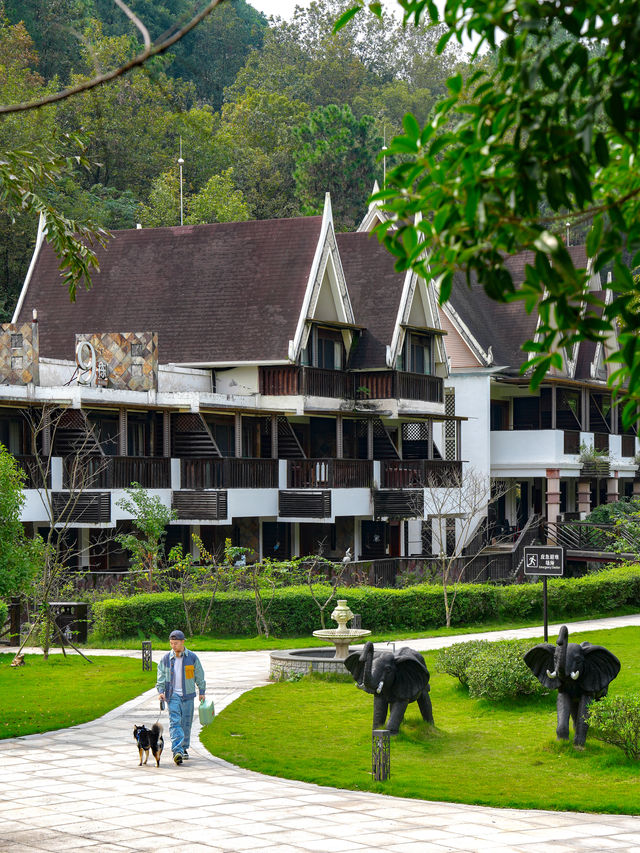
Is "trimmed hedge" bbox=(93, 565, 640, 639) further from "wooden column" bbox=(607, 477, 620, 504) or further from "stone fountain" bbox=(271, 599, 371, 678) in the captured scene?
"wooden column" bbox=(607, 477, 620, 504)

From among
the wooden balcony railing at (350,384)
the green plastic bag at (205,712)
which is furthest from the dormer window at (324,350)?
the green plastic bag at (205,712)

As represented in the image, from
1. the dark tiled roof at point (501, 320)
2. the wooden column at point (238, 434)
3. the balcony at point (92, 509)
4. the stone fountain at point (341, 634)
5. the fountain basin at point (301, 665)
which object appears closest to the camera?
the fountain basin at point (301, 665)

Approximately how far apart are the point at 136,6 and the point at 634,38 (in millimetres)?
73622

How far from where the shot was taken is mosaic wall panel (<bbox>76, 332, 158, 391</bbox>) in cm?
3456

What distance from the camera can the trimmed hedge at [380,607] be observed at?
2845cm

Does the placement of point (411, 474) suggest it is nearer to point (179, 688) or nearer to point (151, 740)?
point (179, 688)

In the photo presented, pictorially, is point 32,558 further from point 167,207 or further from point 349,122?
point 349,122

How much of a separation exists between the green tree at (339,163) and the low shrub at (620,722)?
48.6m

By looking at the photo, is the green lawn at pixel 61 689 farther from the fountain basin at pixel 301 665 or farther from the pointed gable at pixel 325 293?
the pointed gable at pixel 325 293

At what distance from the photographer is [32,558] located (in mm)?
20016

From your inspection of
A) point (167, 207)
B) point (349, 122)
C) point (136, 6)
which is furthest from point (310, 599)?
point (136, 6)

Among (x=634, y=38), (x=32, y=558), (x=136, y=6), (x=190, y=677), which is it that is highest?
(x=136, y=6)

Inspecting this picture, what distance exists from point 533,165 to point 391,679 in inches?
445

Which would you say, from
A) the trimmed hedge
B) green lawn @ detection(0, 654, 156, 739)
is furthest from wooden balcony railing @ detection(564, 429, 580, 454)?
green lawn @ detection(0, 654, 156, 739)
